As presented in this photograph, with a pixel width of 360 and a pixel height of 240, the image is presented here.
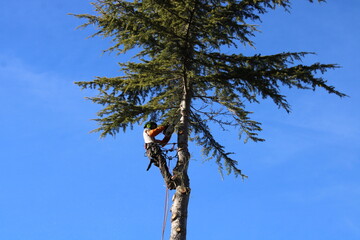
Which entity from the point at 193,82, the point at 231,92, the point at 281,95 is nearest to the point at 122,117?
the point at 193,82

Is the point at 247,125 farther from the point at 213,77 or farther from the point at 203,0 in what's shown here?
the point at 203,0

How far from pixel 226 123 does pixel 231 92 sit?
3.38ft

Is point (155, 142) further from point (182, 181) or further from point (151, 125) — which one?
point (182, 181)

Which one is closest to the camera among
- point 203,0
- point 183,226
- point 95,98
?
point 183,226

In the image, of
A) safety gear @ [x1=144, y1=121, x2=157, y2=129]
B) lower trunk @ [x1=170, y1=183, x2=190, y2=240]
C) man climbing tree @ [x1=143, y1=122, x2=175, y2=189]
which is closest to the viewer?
lower trunk @ [x1=170, y1=183, x2=190, y2=240]

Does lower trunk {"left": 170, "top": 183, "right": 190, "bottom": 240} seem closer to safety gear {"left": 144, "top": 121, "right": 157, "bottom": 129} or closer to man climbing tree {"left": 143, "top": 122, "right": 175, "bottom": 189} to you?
man climbing tree {"left": 143, "top": 122, "right": 175, "bottom": 189}

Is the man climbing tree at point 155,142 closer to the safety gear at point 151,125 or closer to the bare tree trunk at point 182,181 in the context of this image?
the safety gear at point 151,125

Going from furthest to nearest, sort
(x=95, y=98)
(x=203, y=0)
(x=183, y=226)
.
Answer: (x=95, y=98) → (x=203, y=0) → (x=183, y=226)

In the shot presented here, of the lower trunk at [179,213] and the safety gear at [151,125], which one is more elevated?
the safety gear at [151,125]

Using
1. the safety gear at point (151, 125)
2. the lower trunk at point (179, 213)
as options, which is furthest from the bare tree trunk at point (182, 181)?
the safety gear at point (151, 125)

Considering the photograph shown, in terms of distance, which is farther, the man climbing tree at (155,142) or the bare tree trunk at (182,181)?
the man climbing tree at (155,142)

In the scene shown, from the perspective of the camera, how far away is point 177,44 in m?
11.7

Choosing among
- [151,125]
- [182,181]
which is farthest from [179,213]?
[151,125]

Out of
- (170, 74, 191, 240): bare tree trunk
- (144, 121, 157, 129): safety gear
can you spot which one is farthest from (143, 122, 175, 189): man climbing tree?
(170, 74, 191, 240): bare tree trunk
